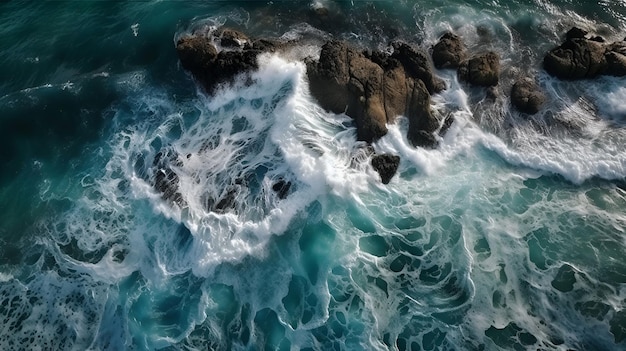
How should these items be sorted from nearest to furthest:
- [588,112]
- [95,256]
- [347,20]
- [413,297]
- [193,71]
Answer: [413,297] < [95,256] < [588,112] < [193,71] < [347,20]

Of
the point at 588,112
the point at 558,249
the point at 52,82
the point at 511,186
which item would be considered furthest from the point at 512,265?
the point at 52,82

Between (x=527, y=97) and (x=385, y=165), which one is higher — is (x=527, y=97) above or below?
above

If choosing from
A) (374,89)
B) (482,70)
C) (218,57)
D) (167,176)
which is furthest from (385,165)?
(218,57)

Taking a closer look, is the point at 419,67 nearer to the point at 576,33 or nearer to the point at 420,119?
the point at 420,119

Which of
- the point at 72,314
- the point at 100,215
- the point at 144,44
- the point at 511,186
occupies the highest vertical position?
the point at 144,44

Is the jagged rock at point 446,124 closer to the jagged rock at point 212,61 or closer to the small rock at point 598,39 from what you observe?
the small rock at point 598,39

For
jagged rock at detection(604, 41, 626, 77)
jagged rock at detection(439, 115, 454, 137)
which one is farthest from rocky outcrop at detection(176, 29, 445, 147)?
jagged rock at detection(604, 41, 626, 77)

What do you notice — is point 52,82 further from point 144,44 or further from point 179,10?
point 179,10
